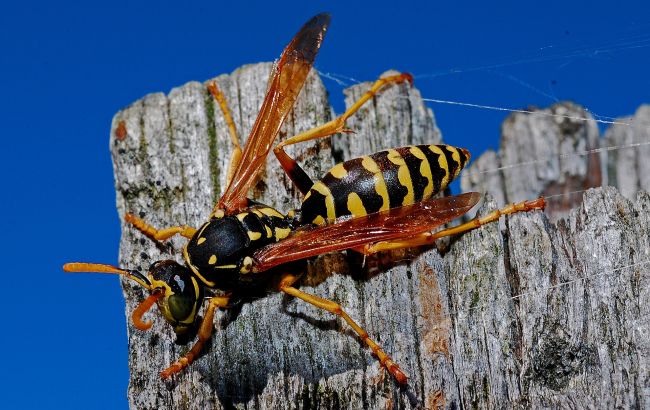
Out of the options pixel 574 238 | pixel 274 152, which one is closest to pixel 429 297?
pixel 574 238

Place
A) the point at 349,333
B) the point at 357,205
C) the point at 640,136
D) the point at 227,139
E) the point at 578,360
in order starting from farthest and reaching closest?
the point at 640,136, the point at 227,139, the point at 357,205, the point at 349,333, the point at 578,360

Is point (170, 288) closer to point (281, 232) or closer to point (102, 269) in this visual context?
point (102, 269)

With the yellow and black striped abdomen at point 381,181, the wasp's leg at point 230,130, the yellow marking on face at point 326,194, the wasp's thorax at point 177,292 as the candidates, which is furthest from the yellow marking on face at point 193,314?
the yellow marking on face at point 326,194

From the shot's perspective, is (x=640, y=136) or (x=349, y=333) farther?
(x=640, y=136)

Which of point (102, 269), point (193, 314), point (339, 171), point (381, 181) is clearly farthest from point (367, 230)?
point (102, 269)

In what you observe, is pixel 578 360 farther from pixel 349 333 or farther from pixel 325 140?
pixel 325 140

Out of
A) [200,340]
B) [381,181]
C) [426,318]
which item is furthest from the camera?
[381,181]

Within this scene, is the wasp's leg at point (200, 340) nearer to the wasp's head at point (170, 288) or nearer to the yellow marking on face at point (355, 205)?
the wasp's head at point (170, 288)
